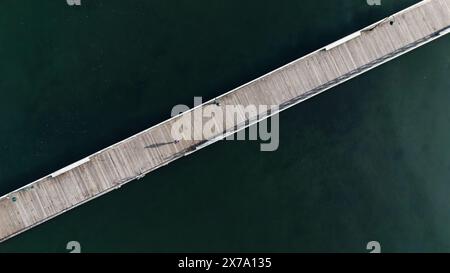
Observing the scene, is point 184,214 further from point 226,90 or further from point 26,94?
point 26,94

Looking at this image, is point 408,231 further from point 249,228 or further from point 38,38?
point 38,38

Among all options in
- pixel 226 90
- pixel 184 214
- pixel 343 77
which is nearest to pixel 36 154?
pixel 184 214

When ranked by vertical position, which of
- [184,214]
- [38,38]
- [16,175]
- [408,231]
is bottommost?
[408,231]

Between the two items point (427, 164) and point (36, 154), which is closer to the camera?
point (36, 154)

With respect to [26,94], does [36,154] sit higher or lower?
lower

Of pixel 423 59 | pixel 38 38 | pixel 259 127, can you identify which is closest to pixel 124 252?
pixel 259 127

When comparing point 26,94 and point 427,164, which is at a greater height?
point 26,94
